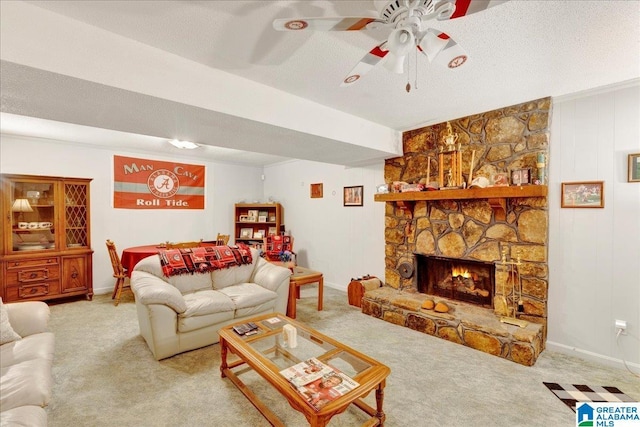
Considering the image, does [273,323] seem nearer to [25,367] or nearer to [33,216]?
[25,367]

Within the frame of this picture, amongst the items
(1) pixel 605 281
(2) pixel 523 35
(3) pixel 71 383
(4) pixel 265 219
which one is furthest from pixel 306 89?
(4) pixel 265 219

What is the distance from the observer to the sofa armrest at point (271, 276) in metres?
3.33

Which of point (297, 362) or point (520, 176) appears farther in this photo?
point (520, 176)

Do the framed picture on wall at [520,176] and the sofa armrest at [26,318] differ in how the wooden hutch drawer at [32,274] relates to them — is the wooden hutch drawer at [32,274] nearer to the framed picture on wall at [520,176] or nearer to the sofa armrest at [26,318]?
the sofa armrest at [26,318]

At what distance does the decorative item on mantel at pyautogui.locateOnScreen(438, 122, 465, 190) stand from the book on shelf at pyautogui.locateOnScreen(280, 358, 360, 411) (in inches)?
94.7

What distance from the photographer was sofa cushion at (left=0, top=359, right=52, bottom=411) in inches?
53.7

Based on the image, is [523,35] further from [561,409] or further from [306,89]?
[561,409]

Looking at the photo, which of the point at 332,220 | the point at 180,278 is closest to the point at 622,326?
the point at 332,220

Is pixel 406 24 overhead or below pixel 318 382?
overhead

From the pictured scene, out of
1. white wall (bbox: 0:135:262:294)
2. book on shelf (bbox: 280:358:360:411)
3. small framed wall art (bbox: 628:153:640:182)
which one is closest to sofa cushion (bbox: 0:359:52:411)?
book on shelf (bbox: 280:358:360:411)

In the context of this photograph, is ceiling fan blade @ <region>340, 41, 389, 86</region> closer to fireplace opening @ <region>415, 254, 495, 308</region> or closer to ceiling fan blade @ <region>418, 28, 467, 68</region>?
ceiling fan blade @ <region>418, 28, 467, 68</region>

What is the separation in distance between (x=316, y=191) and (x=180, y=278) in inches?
115

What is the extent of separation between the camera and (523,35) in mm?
1722

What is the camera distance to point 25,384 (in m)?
1.46
